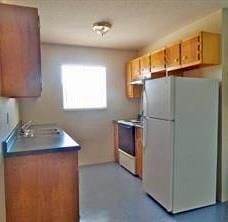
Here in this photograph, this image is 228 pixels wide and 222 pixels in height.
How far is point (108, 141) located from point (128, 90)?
1219mm

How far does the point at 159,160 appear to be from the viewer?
2.87 metres

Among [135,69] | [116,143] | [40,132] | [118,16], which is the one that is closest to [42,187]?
[40,132]

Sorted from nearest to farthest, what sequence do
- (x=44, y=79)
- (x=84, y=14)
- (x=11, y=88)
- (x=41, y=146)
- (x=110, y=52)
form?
1. (x=11, y=88)
2. (x=41, y=146)
3. (x=84, y=14)
4. (x=44, y=79)
5. (x=110, y=52)

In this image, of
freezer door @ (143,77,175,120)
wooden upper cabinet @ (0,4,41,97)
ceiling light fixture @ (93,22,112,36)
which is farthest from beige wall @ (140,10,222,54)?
wooden upper cabinet @ (0,4,41,97)

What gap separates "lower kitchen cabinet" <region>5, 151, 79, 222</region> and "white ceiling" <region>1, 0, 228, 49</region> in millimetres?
1753

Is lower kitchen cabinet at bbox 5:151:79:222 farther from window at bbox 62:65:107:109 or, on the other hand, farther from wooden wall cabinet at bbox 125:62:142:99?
wooden wall cabinet at bbox 125:62:142:99

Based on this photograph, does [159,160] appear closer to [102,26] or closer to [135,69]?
[102,26]

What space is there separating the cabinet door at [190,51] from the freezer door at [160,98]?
55cm

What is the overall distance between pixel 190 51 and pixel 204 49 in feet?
0.70

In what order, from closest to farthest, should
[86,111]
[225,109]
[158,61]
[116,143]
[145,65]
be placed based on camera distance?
1. [225,109]
2. [158,61]
3. [145,65]
4. [86,111]
5. [116,143]

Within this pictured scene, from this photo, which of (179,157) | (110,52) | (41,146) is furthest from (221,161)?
(110,52)

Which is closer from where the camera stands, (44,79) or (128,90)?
(44,79)

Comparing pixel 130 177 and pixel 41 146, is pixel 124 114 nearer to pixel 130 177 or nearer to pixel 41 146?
pixel 130 177

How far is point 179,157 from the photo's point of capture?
2.67m
